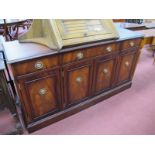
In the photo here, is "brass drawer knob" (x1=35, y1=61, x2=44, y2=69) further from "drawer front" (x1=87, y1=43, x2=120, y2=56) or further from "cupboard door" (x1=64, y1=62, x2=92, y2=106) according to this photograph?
"drawer front" (x1=87, y1=43, x2=120, y2=56)

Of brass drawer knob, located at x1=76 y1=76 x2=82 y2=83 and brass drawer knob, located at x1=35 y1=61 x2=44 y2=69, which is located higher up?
brass drawer knob, located at x1=35 y1=61 x2=44 y2=69

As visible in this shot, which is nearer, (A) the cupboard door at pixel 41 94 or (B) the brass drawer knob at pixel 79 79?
(A) the cupboard door at pixel 41 94

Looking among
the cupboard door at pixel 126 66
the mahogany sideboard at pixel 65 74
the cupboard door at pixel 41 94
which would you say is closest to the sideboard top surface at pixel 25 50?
the mahogany sideboard at pixel 65 74

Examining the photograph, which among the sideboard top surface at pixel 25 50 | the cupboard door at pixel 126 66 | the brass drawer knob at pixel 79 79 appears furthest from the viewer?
the cupboard door at pixel 126 66

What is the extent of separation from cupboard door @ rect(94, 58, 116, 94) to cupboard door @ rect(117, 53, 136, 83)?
146mm

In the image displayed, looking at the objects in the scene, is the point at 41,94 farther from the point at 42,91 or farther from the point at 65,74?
the point at 65,74

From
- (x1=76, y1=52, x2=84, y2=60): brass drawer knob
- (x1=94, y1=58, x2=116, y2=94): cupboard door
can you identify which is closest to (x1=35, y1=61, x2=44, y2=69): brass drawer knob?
(x1=76, y1=52, x2=84, y2=60): brass drawer knob

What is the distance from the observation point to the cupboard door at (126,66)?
6.06ft

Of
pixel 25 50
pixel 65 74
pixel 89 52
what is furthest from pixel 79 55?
pixel 25 50

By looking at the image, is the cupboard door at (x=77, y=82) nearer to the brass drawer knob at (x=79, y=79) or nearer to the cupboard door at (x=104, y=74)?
the brass drawer knob at (x=79, y=79)

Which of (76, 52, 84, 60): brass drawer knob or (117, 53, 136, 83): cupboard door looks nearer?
(76, 52, 84, 60): brass drawer knob

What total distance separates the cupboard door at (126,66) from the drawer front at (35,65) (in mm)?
957

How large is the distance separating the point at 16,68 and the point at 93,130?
106cm

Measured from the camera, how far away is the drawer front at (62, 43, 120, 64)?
4.29 ft
